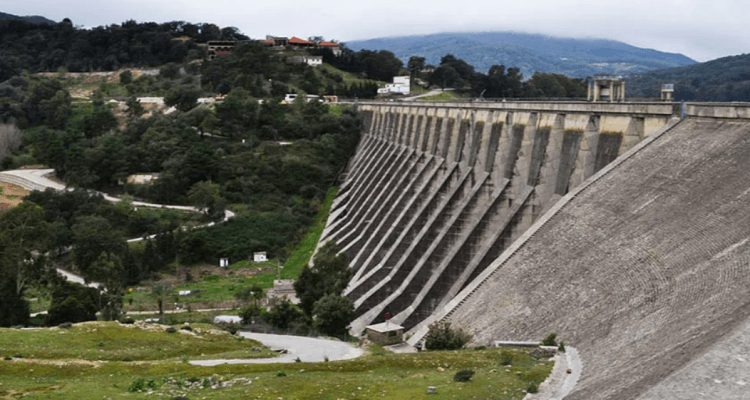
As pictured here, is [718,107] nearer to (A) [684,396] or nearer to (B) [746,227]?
(B) [746,227]

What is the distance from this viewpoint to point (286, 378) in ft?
80.1

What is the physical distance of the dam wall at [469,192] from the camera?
112ft

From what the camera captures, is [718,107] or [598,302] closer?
[598,302]

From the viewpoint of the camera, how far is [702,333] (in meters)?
16.1

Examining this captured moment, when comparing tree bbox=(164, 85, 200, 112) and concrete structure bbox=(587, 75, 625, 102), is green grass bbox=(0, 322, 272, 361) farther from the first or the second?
tree bbox=(164, 85, 200, 112)

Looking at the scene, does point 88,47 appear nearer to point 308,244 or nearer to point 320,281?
point 308,244

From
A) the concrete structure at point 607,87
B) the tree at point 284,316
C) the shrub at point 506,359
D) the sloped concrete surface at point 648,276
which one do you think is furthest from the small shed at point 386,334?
the concrete structure at point 607,87

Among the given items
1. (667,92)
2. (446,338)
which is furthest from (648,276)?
(667,92)

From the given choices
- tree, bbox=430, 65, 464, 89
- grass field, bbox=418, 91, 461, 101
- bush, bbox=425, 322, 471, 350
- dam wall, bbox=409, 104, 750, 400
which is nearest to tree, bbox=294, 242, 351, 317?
dam wall, bbox=409, 104, 750, 400

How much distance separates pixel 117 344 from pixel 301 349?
27.7 ft

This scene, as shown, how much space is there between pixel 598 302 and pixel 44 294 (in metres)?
41.5

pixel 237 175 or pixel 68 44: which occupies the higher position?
pixel 68 44

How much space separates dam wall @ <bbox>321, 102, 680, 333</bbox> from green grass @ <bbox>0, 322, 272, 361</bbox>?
7869mm

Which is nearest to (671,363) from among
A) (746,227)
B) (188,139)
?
(746,227)
